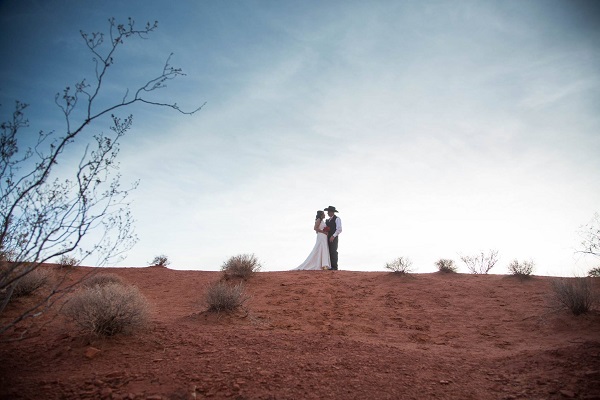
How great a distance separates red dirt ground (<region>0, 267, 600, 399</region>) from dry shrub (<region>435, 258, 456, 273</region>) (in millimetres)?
3781

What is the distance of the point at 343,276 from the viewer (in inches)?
471

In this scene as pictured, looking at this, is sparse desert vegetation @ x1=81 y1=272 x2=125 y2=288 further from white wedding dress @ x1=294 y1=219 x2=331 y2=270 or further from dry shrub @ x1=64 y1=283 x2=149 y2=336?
white wedding dress @ x1=294 y1=219 x2=331 y2=270

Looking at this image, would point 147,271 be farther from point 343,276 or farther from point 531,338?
point 531,338

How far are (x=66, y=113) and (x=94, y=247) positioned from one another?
1.47 meters

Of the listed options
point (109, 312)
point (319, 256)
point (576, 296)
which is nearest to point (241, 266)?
point (319, 256)

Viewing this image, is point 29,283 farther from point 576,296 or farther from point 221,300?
point 576,296

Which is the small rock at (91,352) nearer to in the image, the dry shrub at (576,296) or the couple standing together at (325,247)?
the dry shrub at (576,296)

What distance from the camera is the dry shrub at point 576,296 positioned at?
6.95 metres

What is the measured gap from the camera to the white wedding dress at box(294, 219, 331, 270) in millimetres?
13930

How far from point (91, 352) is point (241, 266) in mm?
6870

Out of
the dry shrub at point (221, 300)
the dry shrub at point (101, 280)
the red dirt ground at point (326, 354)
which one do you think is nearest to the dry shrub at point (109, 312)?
the red dirt ground at point (326, 354)

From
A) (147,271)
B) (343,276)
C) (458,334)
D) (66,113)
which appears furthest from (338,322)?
(147,271)

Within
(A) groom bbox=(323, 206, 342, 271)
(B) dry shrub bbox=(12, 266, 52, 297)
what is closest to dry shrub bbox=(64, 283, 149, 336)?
(B) dry shrub bbox=(12, 266, 52, 297)

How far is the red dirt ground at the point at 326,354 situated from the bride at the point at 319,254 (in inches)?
186
